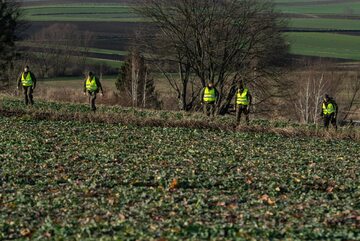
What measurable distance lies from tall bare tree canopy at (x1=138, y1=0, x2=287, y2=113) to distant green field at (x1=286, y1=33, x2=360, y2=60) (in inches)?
2066

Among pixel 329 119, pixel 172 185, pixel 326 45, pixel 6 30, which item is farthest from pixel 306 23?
pixel 172 185

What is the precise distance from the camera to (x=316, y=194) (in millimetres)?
17859

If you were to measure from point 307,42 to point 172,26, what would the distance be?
7369 centimetres

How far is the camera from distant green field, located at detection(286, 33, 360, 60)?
110631 mm

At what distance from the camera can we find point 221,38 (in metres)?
54.0

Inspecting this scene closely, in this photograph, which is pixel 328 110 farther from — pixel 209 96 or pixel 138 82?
pixel 138 82

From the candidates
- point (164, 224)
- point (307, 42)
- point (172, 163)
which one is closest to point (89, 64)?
point (307, 42)

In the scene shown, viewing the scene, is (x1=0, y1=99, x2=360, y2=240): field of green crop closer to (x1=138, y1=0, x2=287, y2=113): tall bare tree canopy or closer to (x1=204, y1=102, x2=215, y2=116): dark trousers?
(x1=204, y1=102, x2=215, y2=116): dark trousers

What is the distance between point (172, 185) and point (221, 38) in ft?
120

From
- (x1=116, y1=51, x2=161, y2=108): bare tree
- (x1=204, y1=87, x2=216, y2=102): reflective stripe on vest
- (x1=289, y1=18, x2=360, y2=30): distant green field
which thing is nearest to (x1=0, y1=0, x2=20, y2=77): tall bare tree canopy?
(x1=116, y1=51, x2=161, y2=108): bare tree

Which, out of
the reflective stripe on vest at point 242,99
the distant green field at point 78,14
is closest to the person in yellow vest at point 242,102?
the reflective stripe on vest at point 242,99

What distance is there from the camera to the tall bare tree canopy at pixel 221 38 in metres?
53.6

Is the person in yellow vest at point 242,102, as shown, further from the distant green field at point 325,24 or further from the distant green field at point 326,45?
the distant green field at point 325,24

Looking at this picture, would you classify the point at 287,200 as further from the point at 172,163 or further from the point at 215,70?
the point at 215,70
